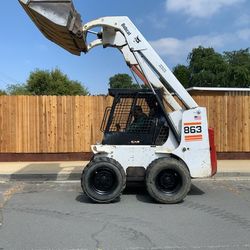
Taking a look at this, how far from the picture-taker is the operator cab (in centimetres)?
1025

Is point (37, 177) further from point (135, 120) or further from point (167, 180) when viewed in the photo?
point (167, 180)

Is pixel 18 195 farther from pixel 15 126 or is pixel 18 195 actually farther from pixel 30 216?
pixel 15 126

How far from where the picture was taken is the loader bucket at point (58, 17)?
9812mm

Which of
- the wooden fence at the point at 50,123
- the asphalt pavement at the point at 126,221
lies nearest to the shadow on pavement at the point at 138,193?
the asphalt pavement at the point at 126,221

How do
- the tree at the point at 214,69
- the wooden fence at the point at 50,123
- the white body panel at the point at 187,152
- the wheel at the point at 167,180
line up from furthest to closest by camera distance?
the tree at the point at 214,69 → the wooden fence at the point at 50,123 → the white body panel at the point at 187,152 → the wheel at the point at 167,180

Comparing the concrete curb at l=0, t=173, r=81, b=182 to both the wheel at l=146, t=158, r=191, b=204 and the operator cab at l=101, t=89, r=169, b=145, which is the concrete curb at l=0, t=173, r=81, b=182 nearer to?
the operator cab at l=101, t=89, r=169, b=145

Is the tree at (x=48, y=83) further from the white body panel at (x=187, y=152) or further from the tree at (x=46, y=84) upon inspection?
the white body panel at (x=187, y=152)

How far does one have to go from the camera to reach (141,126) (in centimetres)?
1034

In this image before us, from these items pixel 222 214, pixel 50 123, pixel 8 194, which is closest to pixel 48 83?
pixel 50 123

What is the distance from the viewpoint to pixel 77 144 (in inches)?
631

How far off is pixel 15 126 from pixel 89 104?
8.04 ft

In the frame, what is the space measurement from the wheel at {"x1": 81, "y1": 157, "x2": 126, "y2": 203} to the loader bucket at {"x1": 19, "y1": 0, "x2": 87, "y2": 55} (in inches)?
104

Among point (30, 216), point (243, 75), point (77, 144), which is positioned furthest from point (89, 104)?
point (243, 75)

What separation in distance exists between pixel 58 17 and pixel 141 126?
274 cm
